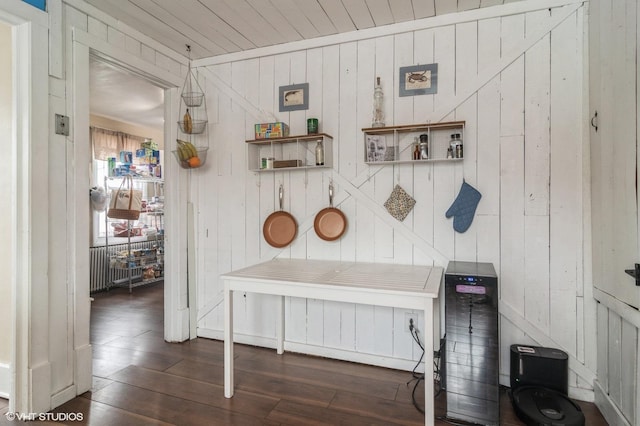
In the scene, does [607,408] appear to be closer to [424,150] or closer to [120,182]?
[424,150]

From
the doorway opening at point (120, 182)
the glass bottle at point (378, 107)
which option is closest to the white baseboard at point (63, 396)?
the doorway opening at point (120, 182)

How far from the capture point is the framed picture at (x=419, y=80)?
2.50 metres

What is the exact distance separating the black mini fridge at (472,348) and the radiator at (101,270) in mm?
5012

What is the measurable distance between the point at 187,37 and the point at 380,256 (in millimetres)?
2326

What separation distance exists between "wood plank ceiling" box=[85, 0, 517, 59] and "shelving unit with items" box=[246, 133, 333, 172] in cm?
82

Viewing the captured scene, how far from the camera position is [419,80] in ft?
8.29

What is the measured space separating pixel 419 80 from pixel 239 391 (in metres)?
2.49

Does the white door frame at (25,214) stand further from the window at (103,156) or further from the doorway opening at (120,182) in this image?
the window at (103,156)

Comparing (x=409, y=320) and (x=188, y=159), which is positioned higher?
(x=188, y=159)

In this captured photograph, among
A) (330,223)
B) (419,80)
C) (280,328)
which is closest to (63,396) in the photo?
(280,328)

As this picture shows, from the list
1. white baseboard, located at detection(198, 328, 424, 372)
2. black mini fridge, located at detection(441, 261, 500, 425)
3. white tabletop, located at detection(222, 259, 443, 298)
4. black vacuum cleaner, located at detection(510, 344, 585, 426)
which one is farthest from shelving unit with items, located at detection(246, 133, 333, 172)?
black vacuum cleaner, located at detection(510, 344, 585, 426)

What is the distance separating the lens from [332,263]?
268cm

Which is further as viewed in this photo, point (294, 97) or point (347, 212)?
point (294, 97)

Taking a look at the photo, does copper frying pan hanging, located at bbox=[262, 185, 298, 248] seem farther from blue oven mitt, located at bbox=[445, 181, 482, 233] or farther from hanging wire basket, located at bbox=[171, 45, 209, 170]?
blue oven mitt, located at bbox=[445, 181, 482, 233]
